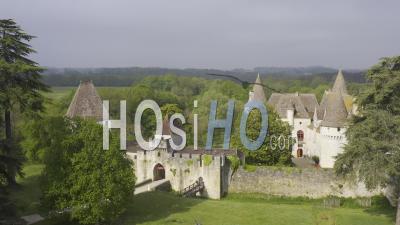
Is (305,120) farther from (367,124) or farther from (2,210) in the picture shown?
(2,210)

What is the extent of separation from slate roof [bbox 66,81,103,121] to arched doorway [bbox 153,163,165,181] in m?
5.77

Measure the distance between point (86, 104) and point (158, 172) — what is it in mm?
7358

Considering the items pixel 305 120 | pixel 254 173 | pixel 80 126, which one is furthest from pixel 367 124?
pixel 305 120

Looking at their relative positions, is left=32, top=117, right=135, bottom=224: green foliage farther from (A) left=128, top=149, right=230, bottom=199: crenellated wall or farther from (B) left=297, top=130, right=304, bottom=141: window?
(B) left=297, top=130, right=304, bottom=141: window

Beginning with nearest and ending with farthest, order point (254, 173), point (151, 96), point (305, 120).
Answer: point (254, 173) < point (305, 120) < point (151, 96)

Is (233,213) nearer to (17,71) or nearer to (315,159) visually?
(17,71)

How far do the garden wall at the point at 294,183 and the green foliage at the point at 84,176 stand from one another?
12092 mm

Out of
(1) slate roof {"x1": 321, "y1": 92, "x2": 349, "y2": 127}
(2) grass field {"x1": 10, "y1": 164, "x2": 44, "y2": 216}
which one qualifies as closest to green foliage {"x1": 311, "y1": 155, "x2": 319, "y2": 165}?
(1) slate roof {"x1": 321, "y1": 92, "x2": 349, "y2": 127}

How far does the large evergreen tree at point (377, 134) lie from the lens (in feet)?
69.1

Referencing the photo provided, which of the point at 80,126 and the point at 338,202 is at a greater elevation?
the point at 80,126

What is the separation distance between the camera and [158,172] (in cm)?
3388

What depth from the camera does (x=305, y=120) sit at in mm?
45812

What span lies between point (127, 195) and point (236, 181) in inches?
470

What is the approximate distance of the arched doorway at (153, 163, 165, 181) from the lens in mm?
33438
